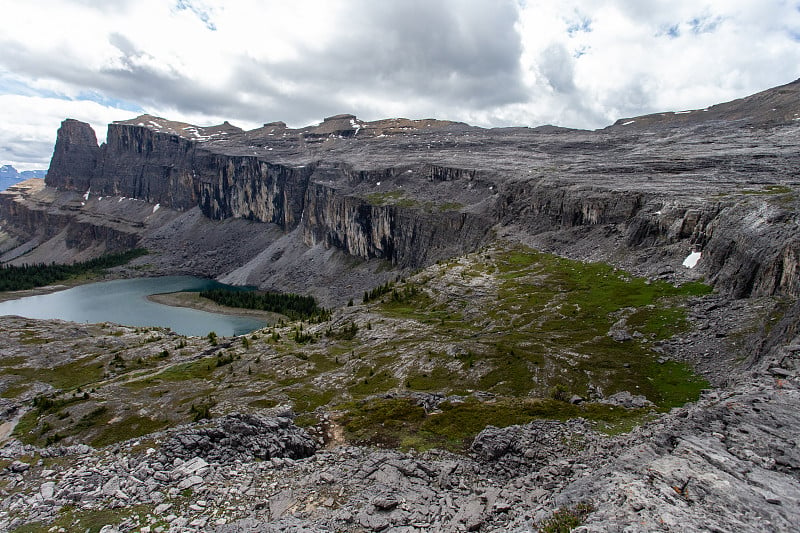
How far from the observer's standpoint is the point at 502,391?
4241 centimetres

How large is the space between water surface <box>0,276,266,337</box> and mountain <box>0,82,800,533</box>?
36833 millimetres

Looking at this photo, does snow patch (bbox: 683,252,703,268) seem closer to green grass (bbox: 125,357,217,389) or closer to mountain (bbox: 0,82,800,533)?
mountain (bbox: 0,82,800,533)

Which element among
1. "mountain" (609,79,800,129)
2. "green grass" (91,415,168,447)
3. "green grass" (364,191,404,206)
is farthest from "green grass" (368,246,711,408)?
"mountain" (609,79,800,129)

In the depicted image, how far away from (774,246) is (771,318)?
11.8 metres

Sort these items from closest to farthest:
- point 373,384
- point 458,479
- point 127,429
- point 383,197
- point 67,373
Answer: point 458,479 < point 127,429 < point 373,384 < point 67,373 < point 383,197

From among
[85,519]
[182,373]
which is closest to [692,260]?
[182,373]

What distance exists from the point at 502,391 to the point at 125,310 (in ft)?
498

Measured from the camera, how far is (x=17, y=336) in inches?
3009

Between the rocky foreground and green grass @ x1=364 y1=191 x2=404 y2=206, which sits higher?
green grass @ x1=364 y1=191 x2=404 y2=206

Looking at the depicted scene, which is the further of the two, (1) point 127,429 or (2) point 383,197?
(2) point 383,197

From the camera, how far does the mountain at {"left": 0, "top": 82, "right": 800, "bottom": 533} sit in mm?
18094

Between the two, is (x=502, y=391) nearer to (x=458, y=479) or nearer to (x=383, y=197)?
(x=458, y=479)

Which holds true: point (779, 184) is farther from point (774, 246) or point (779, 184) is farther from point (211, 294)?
point (211, 294)

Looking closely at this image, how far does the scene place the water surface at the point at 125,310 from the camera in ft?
430
